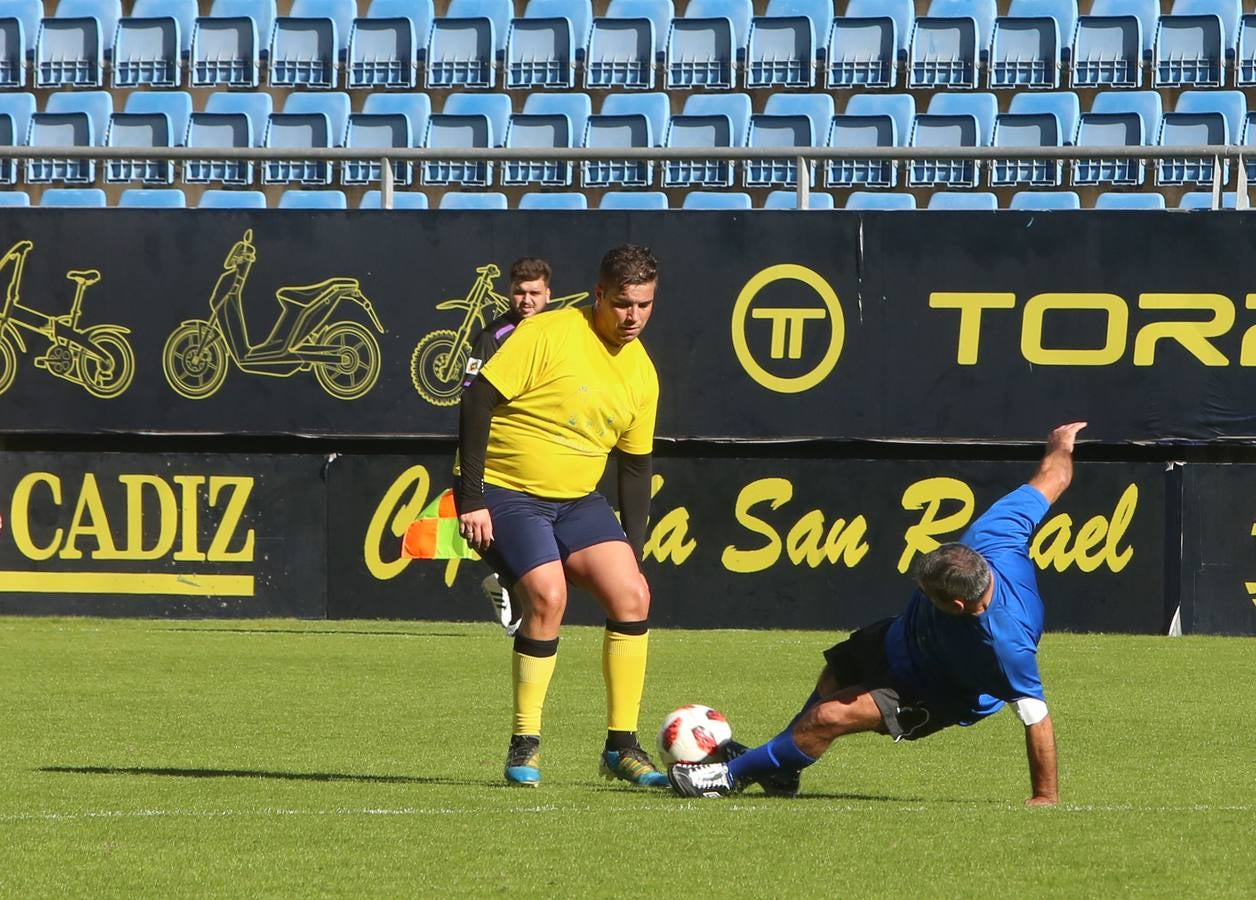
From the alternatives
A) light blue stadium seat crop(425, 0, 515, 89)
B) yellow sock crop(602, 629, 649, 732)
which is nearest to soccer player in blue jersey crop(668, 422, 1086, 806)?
yellow sock crop(602, 629, 649, 732)

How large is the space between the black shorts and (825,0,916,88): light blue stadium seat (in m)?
11.5

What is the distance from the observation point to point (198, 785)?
681 cm

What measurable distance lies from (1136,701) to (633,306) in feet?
14.1

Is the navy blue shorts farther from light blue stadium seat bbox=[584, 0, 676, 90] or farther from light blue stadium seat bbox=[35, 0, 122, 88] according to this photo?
light blue stadium seat bbox=[35, 0, 122, 88]

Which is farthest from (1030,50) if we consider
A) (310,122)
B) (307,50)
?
(307,50)

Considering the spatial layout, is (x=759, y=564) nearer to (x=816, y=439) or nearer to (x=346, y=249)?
(x=816, y=439)

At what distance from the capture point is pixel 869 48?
17.5 meters

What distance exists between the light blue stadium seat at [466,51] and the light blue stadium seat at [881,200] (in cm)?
445

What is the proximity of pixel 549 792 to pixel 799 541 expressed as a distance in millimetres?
7426

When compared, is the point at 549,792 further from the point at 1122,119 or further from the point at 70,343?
the point at 1122,119

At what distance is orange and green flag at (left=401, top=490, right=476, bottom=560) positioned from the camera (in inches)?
533

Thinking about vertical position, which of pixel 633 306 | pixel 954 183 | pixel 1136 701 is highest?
pixel 954 183

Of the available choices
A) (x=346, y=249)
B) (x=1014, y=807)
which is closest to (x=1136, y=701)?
(x=1014, y=807)

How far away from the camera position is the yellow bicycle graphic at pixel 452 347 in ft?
46.8
